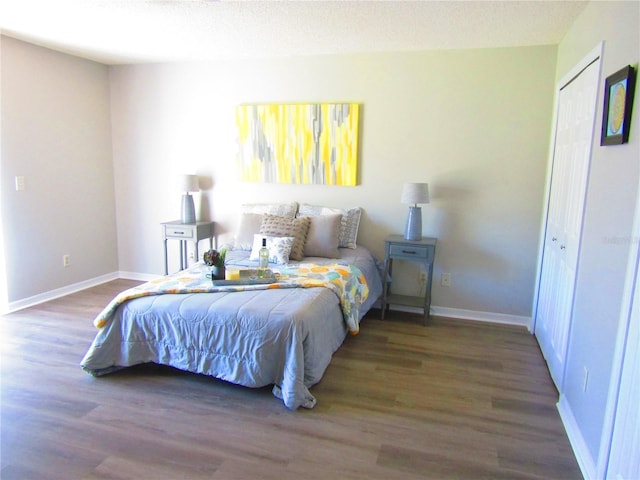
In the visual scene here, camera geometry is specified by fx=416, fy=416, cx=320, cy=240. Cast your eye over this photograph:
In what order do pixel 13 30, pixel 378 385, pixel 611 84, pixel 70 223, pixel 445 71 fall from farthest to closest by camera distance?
pixel 70 223, pixel 445 71, pixel 13 30, pixel 378 385, pixel 611 84

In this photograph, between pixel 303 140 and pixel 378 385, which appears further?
pixel 303 140

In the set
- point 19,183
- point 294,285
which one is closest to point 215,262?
point 294,285

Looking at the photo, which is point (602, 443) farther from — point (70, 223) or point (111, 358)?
point (70, 223)

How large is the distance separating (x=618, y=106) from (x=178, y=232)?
3.82 m

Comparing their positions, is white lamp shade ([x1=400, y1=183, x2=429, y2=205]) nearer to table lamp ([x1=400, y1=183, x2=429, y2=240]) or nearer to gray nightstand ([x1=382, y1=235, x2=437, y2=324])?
table lamp ([x1=400, y1=183, x2=429, y2=240])

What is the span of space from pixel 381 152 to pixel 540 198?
1.46 meters

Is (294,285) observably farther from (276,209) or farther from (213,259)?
(276,209)

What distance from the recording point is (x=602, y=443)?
69.7 inches

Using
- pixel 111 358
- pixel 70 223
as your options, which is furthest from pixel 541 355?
pixel 70 223

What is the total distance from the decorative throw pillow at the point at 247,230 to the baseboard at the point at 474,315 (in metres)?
1.55

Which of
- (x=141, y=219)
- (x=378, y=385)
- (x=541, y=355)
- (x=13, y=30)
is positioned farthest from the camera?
(x=141, y=219)

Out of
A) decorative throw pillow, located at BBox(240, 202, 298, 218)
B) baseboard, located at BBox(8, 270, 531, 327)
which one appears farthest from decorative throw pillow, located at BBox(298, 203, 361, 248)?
baseboard, located at BBox(8, 270, 531, 327)

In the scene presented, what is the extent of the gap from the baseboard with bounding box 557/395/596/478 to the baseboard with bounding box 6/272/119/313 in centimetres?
451

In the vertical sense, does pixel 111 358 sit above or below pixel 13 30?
below
